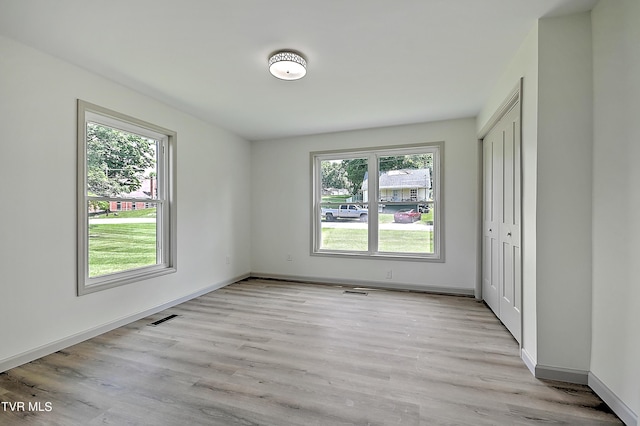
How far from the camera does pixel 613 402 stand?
1.73 metres

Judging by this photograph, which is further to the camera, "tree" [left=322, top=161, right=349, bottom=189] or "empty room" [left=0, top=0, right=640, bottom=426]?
"tree" [left=322, top=161, right=349, bottom=189]

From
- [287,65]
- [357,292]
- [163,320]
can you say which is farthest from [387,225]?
A: [163,320]

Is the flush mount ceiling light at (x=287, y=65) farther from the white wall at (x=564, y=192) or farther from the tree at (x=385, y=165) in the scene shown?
the tree at (x=385, y=165)

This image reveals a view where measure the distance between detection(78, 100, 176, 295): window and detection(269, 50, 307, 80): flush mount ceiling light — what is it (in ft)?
5.87

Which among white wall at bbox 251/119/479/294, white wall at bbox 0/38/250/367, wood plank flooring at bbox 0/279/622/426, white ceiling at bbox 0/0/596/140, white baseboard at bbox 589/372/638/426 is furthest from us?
white wall at bbox 251/119/479/294

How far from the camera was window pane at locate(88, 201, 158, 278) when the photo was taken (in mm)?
2939

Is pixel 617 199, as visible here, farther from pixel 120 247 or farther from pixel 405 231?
pixel 120 247

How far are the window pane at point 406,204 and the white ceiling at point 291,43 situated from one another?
1.16 metres

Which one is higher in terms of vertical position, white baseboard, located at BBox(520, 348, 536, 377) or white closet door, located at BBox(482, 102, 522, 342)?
white closet door, located at BBox(482, 102, 522, 342)

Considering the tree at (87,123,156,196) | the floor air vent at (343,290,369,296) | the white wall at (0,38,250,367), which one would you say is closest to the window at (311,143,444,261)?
the floor air vent at (343,290,369,296)

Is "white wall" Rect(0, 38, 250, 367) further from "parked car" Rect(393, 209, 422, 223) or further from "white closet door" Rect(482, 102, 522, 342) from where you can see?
"white closet door" Rect(482, 102, 522, 342)

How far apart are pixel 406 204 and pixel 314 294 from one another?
197 cm

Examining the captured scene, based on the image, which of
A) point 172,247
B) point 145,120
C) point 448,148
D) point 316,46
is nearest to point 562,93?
point 316,46

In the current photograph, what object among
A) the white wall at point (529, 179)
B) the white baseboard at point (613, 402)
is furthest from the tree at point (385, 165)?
the white baseboard at point (613, 402)
